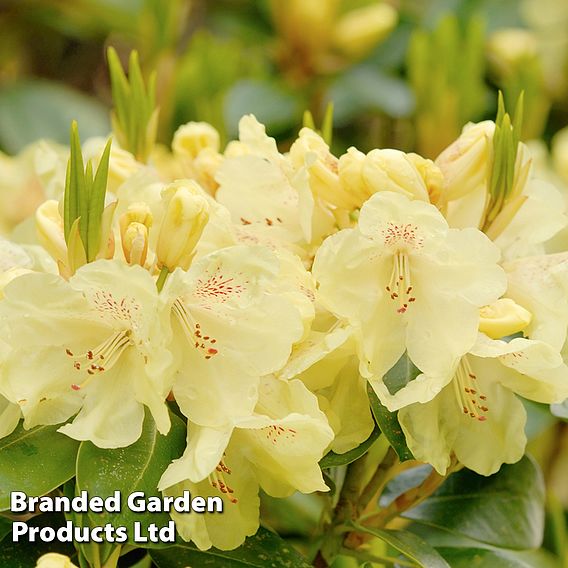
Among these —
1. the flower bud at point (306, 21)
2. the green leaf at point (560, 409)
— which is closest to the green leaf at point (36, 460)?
the green leaf at point (560, 409)

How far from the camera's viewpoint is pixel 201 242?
701 mm

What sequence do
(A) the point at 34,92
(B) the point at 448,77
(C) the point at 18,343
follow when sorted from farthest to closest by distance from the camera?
(A) the point at 34,92 < (B) the point at 448,77 < (C) the point at 18,343

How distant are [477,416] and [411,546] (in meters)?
0.10

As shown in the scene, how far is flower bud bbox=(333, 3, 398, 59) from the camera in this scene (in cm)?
167

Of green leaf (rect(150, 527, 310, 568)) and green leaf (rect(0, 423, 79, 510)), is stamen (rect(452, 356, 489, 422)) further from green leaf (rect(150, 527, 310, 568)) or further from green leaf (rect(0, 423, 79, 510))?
green leaf (rect(0, 423, 79, 510))

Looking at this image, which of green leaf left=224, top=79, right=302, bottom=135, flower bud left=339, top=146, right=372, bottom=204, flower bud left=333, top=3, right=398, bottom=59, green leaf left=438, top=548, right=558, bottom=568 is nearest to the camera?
flower bud left=339, top=146, right=372, bottom=204

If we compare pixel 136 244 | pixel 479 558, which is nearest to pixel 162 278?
pixel 136 244

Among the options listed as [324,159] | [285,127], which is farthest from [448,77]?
[324,159]

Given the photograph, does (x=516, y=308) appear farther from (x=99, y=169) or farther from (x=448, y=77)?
(x=448, y=77)

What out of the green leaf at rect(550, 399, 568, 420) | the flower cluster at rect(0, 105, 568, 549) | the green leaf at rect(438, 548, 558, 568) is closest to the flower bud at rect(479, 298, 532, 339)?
the flower cluster at rect(0, 105, 568, 549)

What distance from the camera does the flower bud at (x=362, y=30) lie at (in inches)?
65.7

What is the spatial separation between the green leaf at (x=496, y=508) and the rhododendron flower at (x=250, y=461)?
204 mm

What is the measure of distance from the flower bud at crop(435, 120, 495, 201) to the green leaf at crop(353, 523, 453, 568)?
24 cm

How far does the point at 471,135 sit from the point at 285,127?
0.92 m
